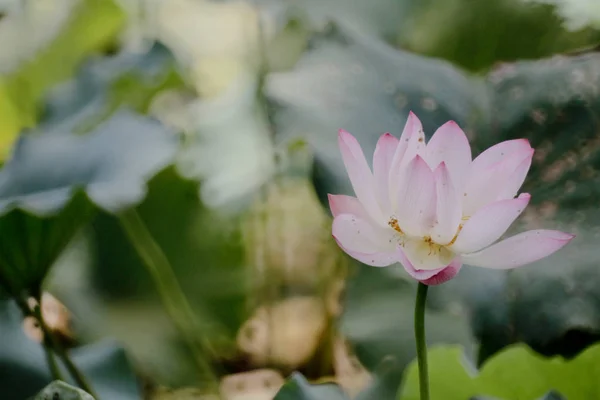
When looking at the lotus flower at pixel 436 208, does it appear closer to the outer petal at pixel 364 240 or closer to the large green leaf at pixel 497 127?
the outer petal at pixel 364 240

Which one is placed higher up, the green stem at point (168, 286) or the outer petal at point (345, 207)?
the outer petal at point (345, 207)

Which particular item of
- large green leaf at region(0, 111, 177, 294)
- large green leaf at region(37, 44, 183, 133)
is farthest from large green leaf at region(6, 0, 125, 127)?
large green leaf at region(0, 111, 177, 294)

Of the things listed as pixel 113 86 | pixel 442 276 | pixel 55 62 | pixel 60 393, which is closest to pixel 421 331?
pixel 442 276

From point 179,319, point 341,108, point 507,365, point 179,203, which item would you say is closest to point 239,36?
point 179,203

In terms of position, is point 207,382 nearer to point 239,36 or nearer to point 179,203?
point 179,203

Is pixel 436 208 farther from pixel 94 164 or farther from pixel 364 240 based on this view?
pixel 94 164

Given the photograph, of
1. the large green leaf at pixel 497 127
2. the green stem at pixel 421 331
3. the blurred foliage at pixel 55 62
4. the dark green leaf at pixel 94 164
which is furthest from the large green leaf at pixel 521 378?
the blurred foliage at pixel 55 62
